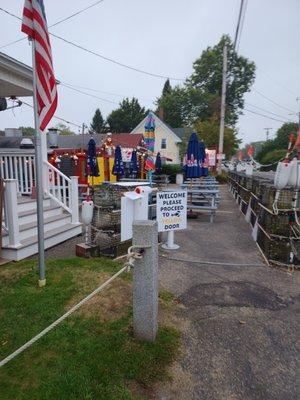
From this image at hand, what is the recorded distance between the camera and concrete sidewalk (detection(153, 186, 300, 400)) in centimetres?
260

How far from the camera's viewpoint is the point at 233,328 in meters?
3.48

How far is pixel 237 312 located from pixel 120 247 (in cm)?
267

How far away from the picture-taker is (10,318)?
3.45 metres

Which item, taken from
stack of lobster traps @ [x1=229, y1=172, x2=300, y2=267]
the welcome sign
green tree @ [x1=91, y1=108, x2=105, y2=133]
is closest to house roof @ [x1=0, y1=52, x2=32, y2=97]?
the welcome sign

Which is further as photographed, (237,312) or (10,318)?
(237,312)

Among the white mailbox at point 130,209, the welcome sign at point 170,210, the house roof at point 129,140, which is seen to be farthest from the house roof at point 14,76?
the house roof at point 129,140

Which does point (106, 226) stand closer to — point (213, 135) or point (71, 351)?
point (71, 351)

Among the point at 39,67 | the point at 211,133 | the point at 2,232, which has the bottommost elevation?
the point at 2,232

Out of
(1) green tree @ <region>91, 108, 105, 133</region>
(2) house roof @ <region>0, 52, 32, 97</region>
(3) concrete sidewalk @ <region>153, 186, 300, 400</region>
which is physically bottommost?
(3) concrete sidewalk @ <region>153, 186, 300, 400</region>

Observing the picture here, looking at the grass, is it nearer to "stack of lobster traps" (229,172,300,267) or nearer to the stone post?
the stone post

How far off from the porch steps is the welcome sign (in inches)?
94.9

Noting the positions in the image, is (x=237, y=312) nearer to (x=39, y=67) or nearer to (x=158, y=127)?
(x=39, y=67)

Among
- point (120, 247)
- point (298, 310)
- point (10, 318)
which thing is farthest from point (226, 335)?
point (120, 247)

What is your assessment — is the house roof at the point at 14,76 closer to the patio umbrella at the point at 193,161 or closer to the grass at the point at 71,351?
the grass at the point at 71,351
